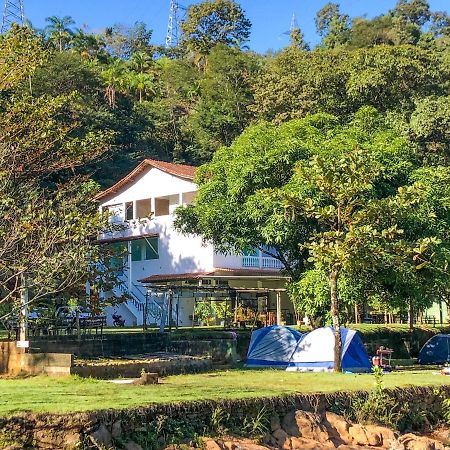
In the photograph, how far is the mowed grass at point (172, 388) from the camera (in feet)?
32.1

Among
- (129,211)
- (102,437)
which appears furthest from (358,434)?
(129,211)

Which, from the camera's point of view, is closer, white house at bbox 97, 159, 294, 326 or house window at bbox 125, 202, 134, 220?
white house at bbox 97, 159, 294, 326

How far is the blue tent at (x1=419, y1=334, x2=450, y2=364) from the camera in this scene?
2089cm

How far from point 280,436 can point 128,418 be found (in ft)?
8.83

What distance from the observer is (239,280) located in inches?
1245

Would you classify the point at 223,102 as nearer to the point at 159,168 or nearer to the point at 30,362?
the point at 159,168

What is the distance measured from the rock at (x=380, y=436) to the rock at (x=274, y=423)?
1.53 m

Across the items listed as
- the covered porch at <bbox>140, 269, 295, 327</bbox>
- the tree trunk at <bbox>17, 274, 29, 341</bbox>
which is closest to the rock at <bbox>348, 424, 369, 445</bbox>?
the tree trunk at <bbox>17, 274, 29, 341</bbox>

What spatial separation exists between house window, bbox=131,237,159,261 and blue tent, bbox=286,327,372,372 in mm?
16474

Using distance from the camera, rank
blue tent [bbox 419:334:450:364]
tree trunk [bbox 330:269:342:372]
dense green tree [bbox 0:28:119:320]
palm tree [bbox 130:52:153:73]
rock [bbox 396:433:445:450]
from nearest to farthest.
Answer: rock [bbox 396:433:445:450], dense green tree [bbox 0:28:119:320], tree trunk [bbox 330:269:342:372], blue tent [bbox 419:334:450:364], palm tree [bbox 130:52:153:73]

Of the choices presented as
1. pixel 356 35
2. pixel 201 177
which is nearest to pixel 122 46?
pixel 356 35

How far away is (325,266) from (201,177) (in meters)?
7.49

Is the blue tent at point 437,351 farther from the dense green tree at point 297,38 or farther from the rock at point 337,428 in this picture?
the dense green tree at point 297,38

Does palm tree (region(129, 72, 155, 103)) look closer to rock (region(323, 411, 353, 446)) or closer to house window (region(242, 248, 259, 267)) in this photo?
house window (region(242, 248, 259, 267))
